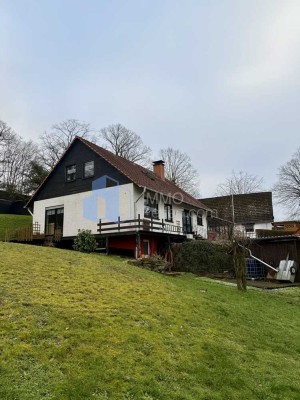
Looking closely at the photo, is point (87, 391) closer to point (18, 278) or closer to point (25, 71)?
point (18, 278)

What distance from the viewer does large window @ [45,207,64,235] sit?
87.4 feet

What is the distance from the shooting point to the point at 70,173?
27016 mm

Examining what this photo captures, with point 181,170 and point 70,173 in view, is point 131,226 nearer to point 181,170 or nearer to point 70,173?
point 70,173

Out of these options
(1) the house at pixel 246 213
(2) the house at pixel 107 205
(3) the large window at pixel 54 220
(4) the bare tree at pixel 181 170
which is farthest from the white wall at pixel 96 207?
(4) the bare tree at pixel 181 170

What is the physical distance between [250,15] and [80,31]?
588 centimetres

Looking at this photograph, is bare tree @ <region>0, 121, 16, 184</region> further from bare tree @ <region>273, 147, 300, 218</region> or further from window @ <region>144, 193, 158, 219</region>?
bare tree @ <region>273, 147, 300, 218</region>

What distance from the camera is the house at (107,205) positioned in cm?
2330

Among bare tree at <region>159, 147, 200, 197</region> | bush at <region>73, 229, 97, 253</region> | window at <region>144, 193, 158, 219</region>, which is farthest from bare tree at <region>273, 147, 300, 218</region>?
bush at <region>73, 229, 97, 253</region>

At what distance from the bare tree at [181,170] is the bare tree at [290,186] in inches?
450

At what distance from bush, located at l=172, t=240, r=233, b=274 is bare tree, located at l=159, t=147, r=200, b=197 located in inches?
1157

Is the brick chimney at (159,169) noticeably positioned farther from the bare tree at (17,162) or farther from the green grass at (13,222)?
the bare tree at (17,162)

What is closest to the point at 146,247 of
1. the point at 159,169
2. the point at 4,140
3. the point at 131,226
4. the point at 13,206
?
the point at 131,226

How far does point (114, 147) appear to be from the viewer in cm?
4975

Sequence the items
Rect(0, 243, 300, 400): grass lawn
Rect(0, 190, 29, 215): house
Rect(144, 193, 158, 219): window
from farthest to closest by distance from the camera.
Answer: Rect(0, 190, 29, 215): house → Rect(144, 193, 158, 219): window → Rect(0, 243, 300, 400): grass lawn
